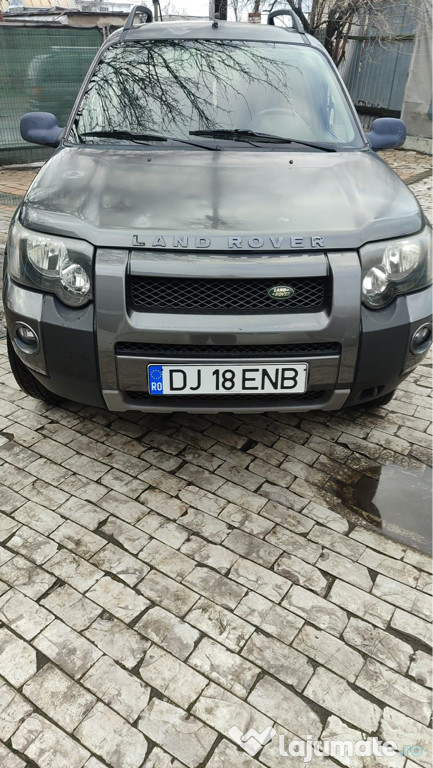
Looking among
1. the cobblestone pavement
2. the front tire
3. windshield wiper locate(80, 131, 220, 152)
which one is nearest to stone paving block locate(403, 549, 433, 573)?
the cobblestone pavement

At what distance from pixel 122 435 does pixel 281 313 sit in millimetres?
1166

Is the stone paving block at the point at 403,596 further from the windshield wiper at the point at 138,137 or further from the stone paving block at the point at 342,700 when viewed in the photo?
the windshield wiper at the point at 138,137

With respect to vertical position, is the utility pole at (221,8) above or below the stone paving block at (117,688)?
above

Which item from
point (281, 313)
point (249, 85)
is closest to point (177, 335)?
point (281, 313)

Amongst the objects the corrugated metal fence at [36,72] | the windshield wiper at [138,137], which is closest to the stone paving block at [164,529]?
the windshield wiper at [138,137]

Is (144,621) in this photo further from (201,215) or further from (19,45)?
(19,45)

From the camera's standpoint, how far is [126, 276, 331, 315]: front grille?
88.3 inches

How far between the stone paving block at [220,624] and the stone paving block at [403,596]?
1.73ft

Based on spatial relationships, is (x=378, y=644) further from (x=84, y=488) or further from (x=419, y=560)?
(x=84, y=488)

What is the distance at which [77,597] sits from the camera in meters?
2.08

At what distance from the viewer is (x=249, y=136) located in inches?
118

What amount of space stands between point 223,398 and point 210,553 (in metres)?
0.64

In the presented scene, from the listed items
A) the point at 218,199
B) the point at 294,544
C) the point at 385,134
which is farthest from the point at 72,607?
the point at 385,134

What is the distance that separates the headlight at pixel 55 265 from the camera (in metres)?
2.27
